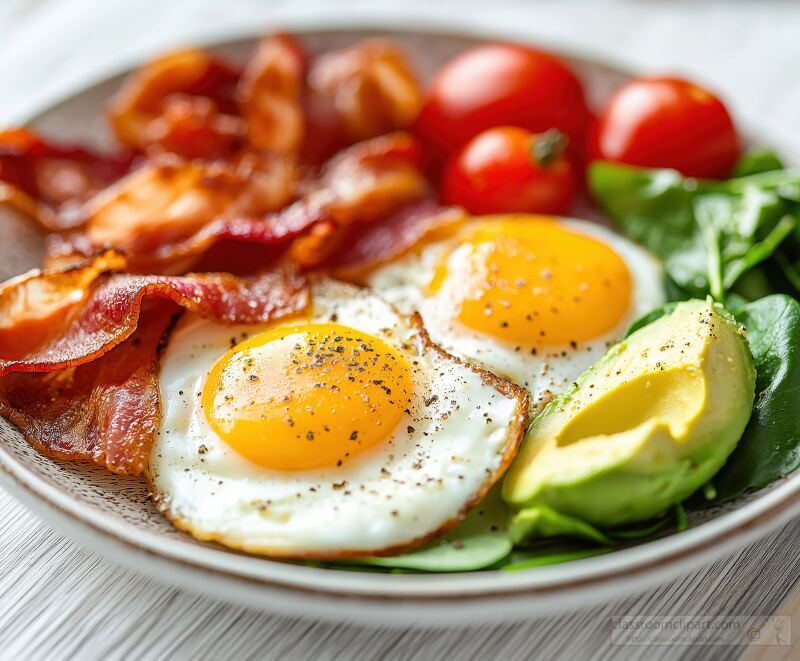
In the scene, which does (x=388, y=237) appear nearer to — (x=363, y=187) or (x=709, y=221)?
(x=363, y=187)

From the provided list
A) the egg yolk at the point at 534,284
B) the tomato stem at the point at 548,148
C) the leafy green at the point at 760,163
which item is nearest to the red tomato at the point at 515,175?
the tomato stem at the point at 548,148

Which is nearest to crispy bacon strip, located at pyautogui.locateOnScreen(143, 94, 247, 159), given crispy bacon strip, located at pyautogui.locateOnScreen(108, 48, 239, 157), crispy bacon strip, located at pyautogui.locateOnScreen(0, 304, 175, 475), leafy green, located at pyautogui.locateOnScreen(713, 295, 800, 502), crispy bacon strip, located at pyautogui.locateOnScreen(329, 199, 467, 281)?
crispy bacon strip, located at pyautogui.locateOnScreen(108, 48, 239, 157)

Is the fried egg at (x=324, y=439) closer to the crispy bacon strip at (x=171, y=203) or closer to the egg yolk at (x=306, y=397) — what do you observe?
the egg yolk at (x=306, y=397)

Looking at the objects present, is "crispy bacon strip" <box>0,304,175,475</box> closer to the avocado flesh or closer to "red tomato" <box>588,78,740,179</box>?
the avocado flesh

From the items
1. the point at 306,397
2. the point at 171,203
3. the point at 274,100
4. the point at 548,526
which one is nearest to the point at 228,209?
the point at 171,203

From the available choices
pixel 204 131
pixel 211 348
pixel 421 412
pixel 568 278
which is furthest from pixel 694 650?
pixel 204 131

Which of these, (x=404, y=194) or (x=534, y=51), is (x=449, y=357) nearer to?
(x=404, y=194)
